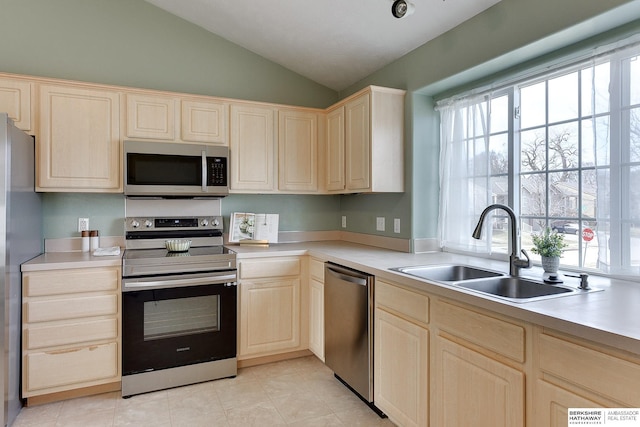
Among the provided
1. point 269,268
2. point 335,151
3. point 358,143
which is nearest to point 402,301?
point 269,268

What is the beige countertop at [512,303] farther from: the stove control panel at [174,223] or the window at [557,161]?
the stove control panel at [174,223]

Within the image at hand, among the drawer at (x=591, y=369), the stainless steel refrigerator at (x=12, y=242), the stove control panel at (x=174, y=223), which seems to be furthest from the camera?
the stove control panel at (x=174, y=223)

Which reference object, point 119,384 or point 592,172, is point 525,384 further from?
point 119,384

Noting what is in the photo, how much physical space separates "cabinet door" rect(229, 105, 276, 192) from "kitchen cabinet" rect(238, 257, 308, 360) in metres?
0.68

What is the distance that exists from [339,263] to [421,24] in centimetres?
163

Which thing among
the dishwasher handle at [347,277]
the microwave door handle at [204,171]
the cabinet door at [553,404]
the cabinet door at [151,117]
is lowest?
the cabinet door at [553,404]

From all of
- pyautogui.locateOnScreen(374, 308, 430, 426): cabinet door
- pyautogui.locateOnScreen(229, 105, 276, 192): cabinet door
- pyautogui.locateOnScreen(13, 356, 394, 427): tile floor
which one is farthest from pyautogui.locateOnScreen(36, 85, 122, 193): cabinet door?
pyautogui.locateOnScreen(374, 308, 430, 426): cabinet door

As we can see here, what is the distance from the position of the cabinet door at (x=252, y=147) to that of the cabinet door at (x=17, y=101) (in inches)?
52.3

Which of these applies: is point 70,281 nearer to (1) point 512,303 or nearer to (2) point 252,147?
(2) point 252,147

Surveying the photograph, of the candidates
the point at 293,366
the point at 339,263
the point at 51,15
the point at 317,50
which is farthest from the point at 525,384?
the point at 51,15
